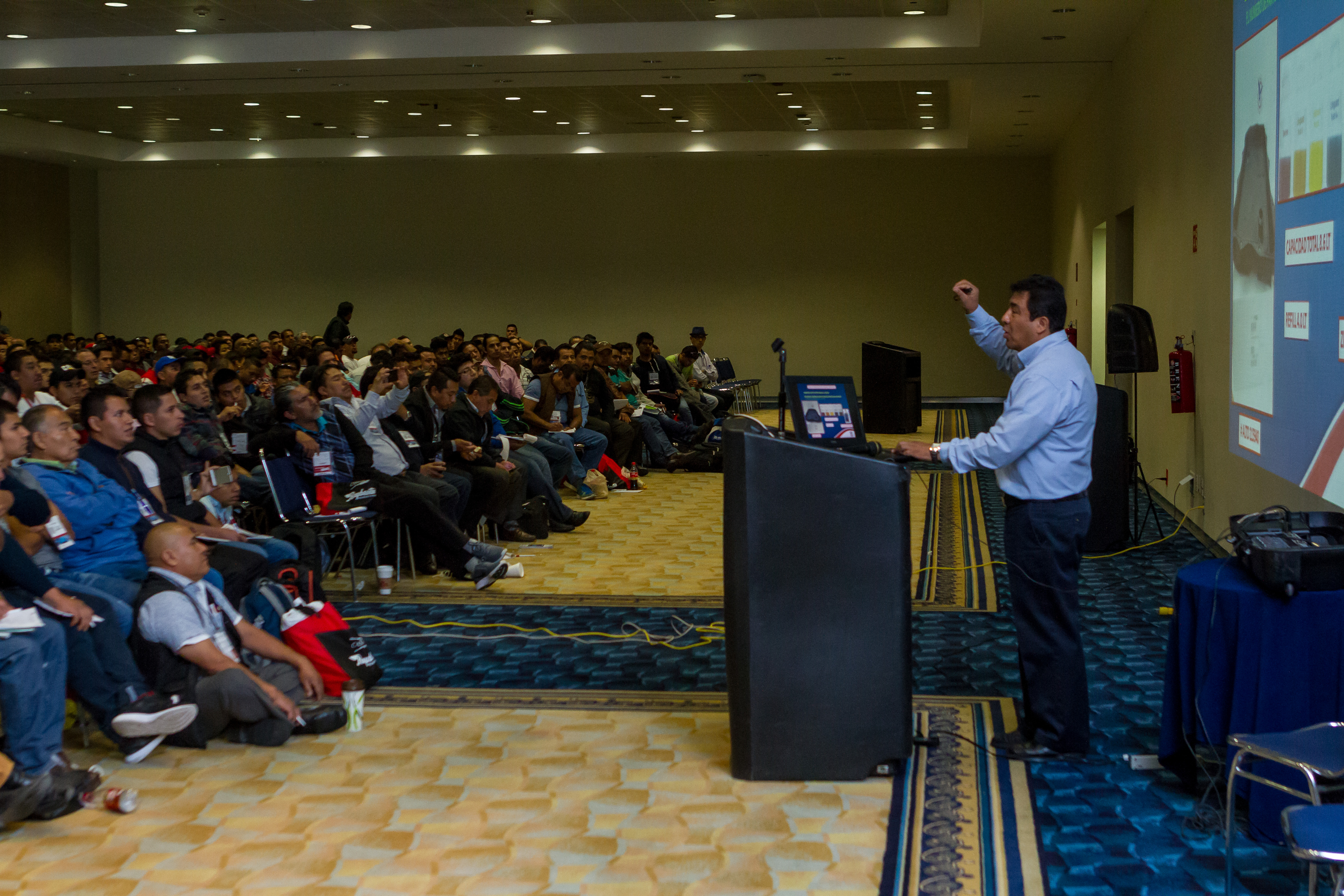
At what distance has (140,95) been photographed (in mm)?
14453

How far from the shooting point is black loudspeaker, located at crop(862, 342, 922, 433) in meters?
15.4

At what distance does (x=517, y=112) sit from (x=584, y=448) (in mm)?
7978

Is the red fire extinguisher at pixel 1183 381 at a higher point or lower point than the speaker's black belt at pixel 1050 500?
higher

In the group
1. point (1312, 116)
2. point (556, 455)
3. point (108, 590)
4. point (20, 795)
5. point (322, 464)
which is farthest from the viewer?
point (556, 455)

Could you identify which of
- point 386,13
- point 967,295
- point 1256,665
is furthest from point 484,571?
point 386,13

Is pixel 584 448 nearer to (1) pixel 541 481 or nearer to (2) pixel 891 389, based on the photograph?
(1) pixel 541 481

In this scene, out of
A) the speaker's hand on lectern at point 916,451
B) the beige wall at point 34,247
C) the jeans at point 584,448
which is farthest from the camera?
the beige wall at point 34,247

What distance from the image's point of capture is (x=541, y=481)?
8.57 m

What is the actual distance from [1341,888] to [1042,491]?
68.1 inches

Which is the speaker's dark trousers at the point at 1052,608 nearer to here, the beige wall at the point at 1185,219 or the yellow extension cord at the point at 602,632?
the yellow extension cord at the point at 602,632

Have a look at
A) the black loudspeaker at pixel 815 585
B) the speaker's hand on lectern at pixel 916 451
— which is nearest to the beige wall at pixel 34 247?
the black loudspeaker at pixel 815 585

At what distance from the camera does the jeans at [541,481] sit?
8508 mm

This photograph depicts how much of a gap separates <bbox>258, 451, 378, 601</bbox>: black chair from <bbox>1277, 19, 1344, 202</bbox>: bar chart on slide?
Result: 4582 mm

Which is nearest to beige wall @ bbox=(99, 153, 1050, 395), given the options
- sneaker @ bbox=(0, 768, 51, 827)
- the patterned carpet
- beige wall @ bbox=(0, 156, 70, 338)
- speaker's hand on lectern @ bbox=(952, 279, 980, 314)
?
beige wall @ bbox=(0, 156, 70, 338)
